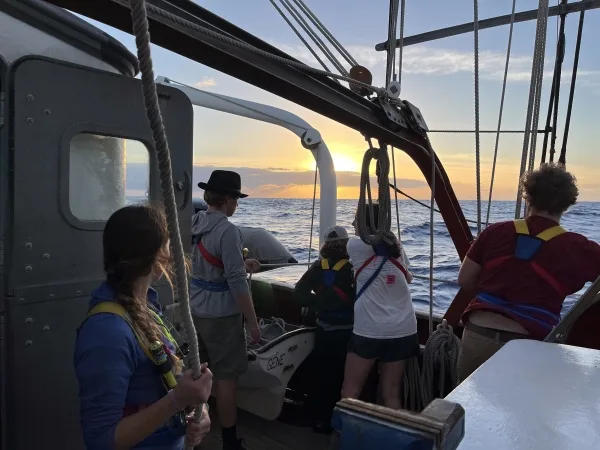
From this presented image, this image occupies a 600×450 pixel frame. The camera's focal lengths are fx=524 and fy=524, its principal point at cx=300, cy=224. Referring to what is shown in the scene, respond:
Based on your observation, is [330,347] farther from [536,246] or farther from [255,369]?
[536,246]

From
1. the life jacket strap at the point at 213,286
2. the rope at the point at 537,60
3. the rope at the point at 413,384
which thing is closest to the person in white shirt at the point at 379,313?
the rope at the point at 413,384

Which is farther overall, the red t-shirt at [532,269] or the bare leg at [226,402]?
the bare leg at [226,402]

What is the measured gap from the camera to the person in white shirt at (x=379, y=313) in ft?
11.0

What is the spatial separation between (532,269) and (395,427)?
1747 mm

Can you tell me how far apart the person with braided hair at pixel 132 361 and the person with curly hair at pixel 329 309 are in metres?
2.26

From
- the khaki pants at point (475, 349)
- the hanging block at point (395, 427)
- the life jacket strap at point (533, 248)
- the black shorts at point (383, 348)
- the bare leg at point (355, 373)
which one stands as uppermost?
the life jacket strap at point (533, 248)

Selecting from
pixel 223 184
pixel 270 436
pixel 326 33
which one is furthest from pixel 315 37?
pixel 270 436

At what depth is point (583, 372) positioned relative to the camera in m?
1.63

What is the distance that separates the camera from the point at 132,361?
1339mm

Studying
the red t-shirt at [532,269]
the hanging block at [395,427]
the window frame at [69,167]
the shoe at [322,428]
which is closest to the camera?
the hanging block at [395,427]

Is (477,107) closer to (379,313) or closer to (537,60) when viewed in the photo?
(537,60)

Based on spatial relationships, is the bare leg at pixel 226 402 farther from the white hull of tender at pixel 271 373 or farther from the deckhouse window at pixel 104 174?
the deckhouse window at pixel 104 174

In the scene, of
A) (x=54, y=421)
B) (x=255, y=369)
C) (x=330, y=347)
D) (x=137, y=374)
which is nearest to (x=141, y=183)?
(x=54, y=421)

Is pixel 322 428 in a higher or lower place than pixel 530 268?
lower
